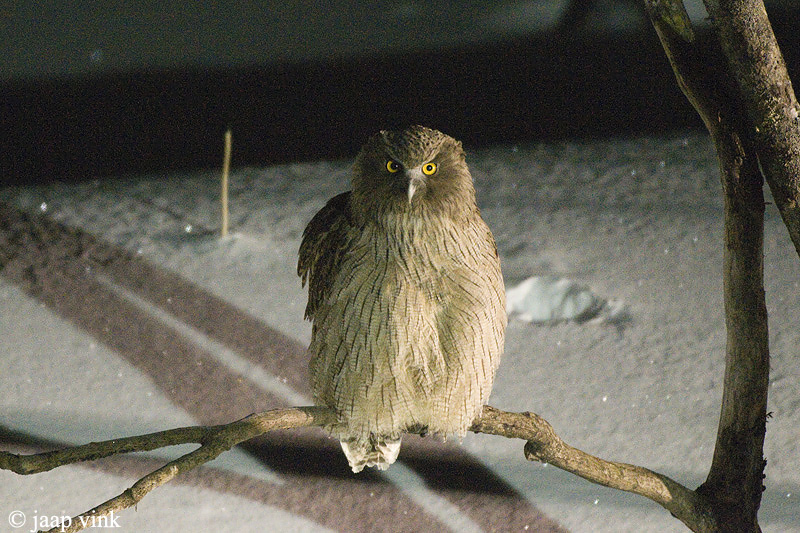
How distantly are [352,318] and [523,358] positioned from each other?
1.13 meters

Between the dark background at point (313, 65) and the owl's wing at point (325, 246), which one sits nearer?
the owl's wing at point (325, 246)

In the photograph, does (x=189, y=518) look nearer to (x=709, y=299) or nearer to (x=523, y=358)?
(x=523, y=358)

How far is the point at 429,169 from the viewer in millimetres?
1256

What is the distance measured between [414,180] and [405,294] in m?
0.18

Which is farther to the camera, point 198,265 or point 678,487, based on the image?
point 198,265

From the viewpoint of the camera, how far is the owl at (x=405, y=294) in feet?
4.16

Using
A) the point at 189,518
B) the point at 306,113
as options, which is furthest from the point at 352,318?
the point at 306,113

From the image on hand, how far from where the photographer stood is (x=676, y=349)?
2426mm

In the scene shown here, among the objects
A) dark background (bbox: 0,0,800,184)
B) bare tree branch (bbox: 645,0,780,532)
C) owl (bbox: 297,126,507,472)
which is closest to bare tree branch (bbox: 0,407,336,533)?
owl (bbox: 297,126,507,472)

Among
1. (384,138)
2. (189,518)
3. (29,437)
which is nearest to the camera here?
(384,138)

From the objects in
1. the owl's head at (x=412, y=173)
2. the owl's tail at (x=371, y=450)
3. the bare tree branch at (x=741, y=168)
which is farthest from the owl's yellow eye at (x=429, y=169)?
the owl's tail at (x=371, y=450)

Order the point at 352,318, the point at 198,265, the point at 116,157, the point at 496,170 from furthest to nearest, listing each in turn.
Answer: the point at 116,157 < the point at 496,170 < the point at 198,265 < the point at 352,318

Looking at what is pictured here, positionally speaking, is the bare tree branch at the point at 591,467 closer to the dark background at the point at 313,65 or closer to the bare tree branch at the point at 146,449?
the bare tree branch at the point at 146,449

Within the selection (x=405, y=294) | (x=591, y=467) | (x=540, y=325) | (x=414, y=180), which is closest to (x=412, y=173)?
(x=414, y=180)
